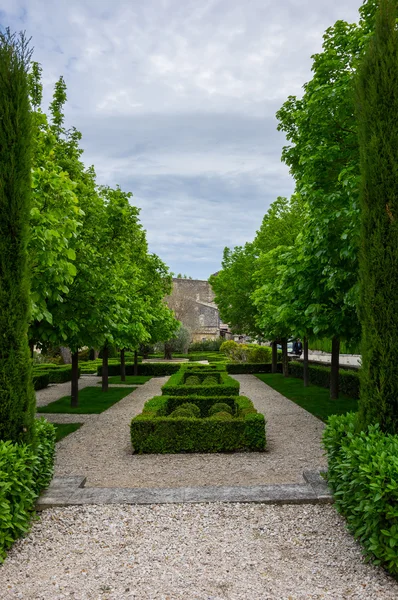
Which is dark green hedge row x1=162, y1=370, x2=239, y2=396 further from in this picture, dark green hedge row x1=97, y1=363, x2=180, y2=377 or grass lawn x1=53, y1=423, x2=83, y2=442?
dark green hedge row x1=97, y1=363, x2=180, y2=377

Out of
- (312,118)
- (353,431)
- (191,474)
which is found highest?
(312,118)

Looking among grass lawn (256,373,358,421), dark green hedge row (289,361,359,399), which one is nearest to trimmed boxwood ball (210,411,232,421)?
grass lawn (256,373,358,421)

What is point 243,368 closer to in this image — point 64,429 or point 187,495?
point 64,429

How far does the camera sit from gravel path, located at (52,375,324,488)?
22.5 feet

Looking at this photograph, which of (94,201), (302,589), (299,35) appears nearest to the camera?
(302,589)

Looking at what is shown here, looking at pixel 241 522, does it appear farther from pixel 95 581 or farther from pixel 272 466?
pixel 272 466

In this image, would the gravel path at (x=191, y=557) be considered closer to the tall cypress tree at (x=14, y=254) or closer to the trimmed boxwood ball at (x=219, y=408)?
the tall cypress tree at (x=14, y=254)

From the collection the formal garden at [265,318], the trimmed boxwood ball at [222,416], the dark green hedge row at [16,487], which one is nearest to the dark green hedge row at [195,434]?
the formal garden at [265,318]

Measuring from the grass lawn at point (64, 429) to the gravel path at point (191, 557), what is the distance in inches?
200

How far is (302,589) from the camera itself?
3.62m

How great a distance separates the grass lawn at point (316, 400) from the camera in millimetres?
12523

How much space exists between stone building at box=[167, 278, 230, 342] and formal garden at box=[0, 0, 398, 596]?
106 feet

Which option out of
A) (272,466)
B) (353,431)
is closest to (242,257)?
(272,466)

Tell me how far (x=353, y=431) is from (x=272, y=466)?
2.85 metres
